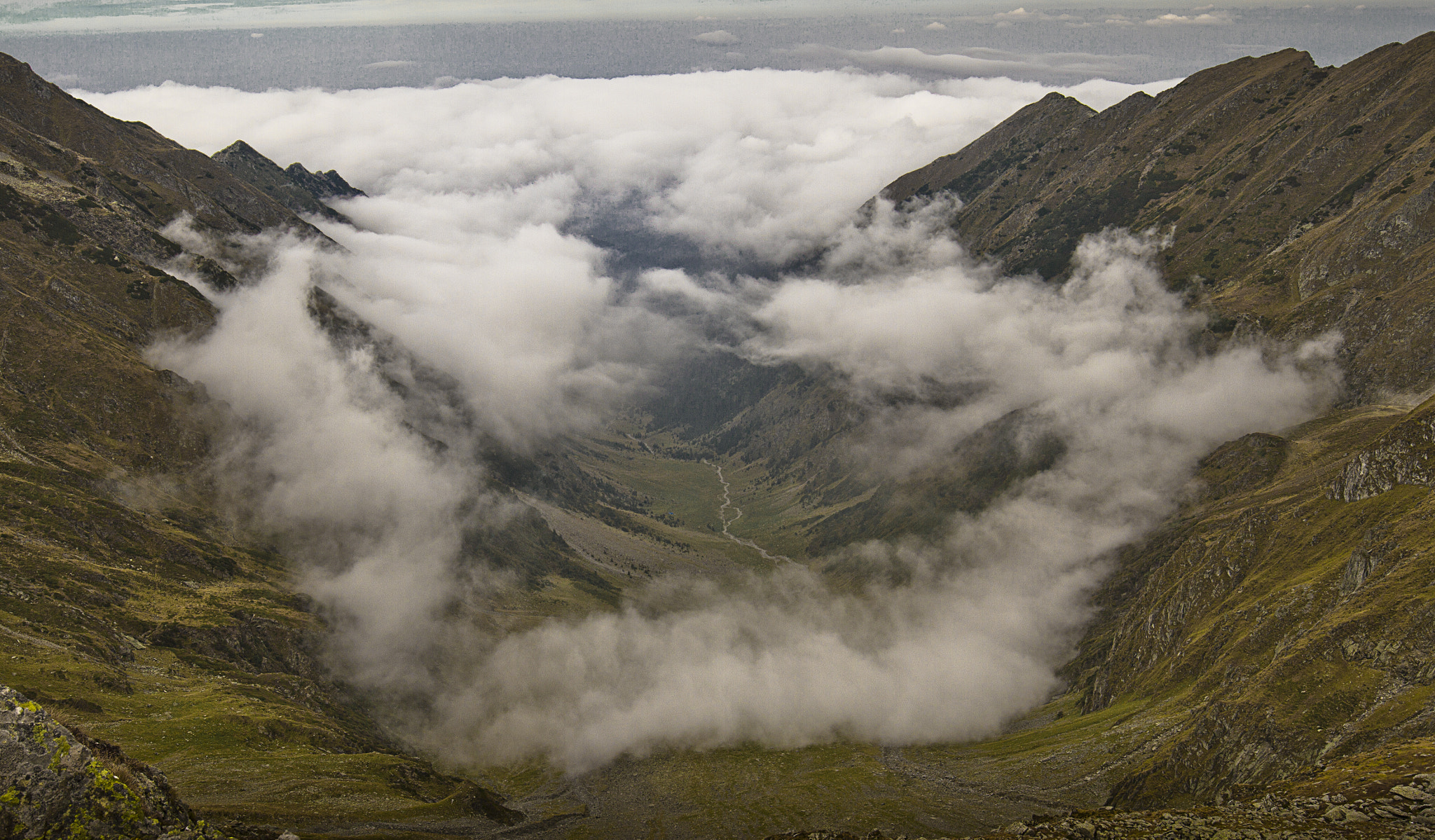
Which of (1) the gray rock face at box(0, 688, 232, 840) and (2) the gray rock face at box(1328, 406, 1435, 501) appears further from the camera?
(2) the gray rock face at box(1328, 406, 1435, 501)

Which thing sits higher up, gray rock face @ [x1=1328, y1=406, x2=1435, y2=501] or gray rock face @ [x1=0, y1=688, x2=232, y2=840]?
gray rock face @ [x1=1328, y1=406, x2=1435, y2=501]

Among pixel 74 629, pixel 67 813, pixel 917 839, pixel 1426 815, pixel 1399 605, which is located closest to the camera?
pixel 67 813

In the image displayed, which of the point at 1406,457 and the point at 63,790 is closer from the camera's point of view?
the point at 63,790

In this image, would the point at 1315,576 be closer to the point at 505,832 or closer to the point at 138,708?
the point at 505,832

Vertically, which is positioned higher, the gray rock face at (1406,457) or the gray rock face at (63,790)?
the gray rock face at (1406,457)

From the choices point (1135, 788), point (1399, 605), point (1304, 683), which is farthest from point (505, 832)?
point (1399, 605)

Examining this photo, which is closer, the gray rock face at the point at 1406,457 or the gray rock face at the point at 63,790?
the gray rock face at the point at 63,790

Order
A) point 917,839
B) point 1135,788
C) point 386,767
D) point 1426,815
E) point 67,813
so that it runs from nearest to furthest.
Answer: point 67,813, point 1426,815, point 917,839, point 1135,788, point 386,767

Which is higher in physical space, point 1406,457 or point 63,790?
point 1406,457
